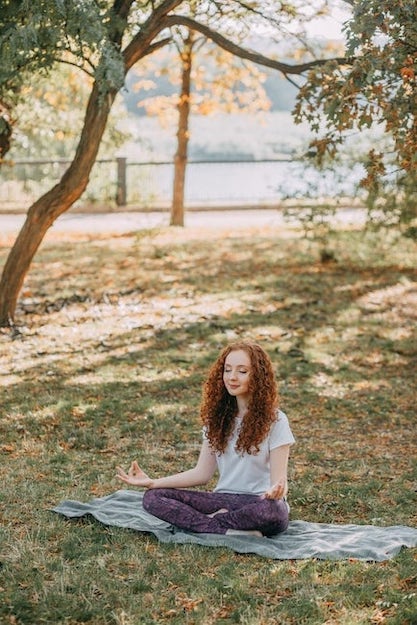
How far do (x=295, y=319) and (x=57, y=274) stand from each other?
356 centimetres

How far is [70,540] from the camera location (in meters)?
4.75

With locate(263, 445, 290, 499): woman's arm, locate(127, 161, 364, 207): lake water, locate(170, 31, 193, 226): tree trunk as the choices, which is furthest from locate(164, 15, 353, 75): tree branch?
locate(127, 161, 364, 207): lake water

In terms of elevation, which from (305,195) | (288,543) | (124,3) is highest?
(124,3)

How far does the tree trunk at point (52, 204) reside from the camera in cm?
936

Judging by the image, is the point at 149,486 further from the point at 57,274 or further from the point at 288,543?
the point at 57,274

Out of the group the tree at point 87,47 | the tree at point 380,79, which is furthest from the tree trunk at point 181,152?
the tree at point 380,79

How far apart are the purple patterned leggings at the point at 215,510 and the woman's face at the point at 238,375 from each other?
1.81ft

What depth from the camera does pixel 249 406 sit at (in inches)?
200

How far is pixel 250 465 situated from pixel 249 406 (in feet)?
1.03

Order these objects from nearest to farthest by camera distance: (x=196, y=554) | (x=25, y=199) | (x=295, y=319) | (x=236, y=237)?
(x=196, y=554)
(x=295, y=319)
(x=236, y=237)
(x=25, y=199)

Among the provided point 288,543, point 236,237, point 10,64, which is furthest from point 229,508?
point 236,237

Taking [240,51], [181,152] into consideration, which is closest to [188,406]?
[240,51]

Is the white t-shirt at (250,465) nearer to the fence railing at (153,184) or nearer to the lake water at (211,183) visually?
the lake water at (211,183)

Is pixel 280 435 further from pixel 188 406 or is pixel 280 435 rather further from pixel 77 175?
pixel 77 175
